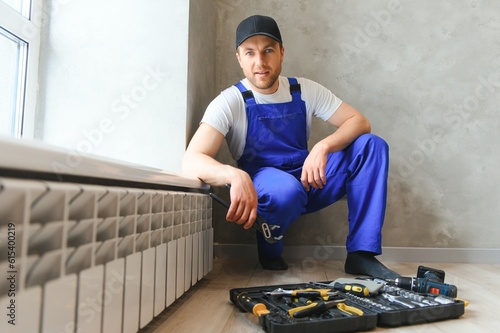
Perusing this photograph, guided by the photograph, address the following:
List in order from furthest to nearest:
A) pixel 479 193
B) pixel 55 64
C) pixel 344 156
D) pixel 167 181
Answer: pixel 479 193 → pixel 344 156 → pixel 55 64 → pixel 167 181

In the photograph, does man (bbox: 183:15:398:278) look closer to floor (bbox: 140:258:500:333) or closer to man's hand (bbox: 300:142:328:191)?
man's hand (bbox: 300:142:328:191)

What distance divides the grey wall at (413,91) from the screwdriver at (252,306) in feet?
3.36

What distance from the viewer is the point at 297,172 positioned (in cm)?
163

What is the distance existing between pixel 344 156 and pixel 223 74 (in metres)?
0.78

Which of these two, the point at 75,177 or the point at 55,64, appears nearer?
the point at 75,177

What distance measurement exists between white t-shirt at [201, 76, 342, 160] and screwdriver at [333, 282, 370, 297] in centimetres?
68

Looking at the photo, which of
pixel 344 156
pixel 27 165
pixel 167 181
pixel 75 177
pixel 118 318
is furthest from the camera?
pixel 344 156

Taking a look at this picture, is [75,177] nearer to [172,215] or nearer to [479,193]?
[172,215]

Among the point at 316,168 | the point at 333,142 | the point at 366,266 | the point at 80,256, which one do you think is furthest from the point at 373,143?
the point at 80,256

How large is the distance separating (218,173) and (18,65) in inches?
28.9

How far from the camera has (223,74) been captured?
6.72 ft

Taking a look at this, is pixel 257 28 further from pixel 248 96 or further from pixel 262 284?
pixel 262 284

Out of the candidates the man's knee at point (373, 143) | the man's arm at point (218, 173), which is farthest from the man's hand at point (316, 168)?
the man's arm at point (218, 173)

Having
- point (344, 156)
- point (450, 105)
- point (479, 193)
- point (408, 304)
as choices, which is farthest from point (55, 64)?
point (479, 193)
